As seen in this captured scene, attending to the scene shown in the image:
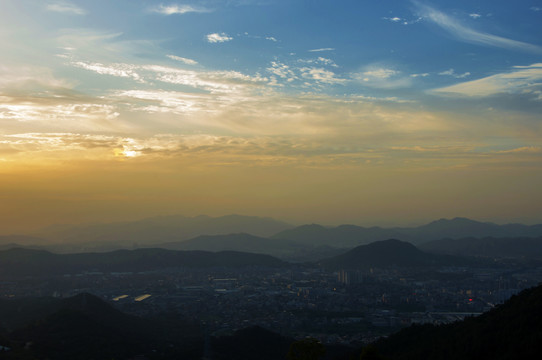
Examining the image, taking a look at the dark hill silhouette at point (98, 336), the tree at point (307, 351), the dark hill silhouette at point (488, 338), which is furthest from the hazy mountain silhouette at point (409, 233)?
the tree at point (307, 351)

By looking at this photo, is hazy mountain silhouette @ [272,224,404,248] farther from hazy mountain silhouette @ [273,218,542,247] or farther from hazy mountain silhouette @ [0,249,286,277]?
hazy mountain silhouette @ [0,249,286,277]

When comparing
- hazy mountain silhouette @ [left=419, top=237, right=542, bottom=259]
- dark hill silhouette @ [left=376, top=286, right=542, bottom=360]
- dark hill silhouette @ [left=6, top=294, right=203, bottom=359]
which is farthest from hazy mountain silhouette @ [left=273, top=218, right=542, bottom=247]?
dark hill silhouette @ [left=376, top=286, right=542, bottom=360]

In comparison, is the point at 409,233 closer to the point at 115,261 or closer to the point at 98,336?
the point at 115,261

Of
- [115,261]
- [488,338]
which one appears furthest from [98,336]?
[115,261]

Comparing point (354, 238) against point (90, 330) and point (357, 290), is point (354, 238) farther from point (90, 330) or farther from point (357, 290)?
point (90, 330)

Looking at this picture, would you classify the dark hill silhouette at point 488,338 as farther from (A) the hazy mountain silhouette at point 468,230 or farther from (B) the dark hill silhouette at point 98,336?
(A) the hazy mountain silhouette at point 468,230

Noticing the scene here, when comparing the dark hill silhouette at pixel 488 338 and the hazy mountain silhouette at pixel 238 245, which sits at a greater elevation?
the dark hill silhouette at pixel 488 338
